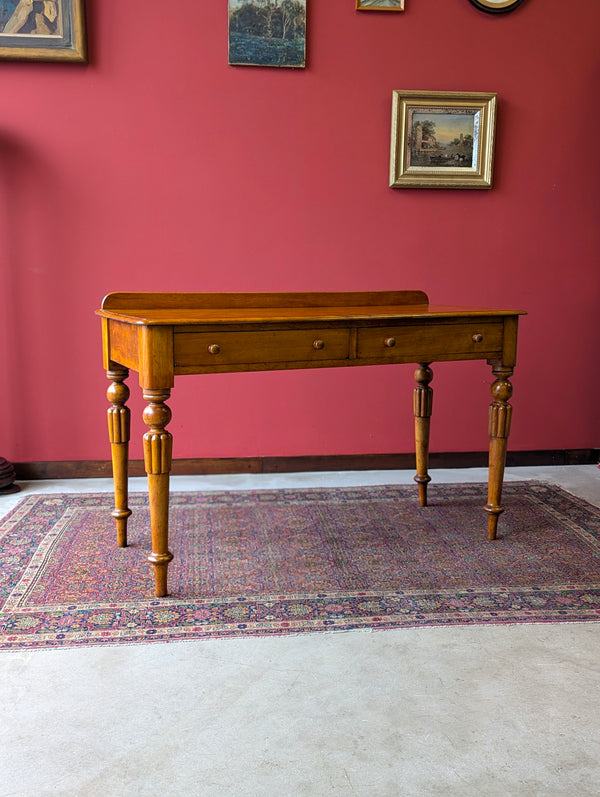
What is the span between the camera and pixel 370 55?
146 inches

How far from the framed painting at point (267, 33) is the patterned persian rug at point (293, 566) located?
81.3 inches

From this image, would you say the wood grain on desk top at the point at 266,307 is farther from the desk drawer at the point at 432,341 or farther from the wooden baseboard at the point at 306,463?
the wooden baseboard at the point at 306,463

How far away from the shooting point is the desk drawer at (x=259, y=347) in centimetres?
229

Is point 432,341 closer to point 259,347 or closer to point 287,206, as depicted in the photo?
point 259,347

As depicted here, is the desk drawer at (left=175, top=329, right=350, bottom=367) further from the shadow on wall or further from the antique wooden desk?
the shadow on wall

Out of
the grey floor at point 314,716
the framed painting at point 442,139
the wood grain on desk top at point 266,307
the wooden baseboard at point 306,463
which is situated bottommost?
the wooden baseboard at point 306,463

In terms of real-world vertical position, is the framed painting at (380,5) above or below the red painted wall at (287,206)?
above

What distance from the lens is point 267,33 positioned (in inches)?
142

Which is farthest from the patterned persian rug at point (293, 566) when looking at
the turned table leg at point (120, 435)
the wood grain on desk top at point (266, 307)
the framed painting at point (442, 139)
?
the framed painting at point (442, 139)

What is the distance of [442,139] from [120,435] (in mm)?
2230

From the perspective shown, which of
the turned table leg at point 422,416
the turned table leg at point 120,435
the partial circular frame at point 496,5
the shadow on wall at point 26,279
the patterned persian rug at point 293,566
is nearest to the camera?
the patterned persian rug at point 293,566

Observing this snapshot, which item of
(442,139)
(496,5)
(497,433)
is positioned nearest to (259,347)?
(497,433)

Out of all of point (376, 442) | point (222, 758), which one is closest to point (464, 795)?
point (222, 758)

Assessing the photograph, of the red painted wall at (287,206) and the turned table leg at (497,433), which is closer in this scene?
the turned table leg at (497,433)
